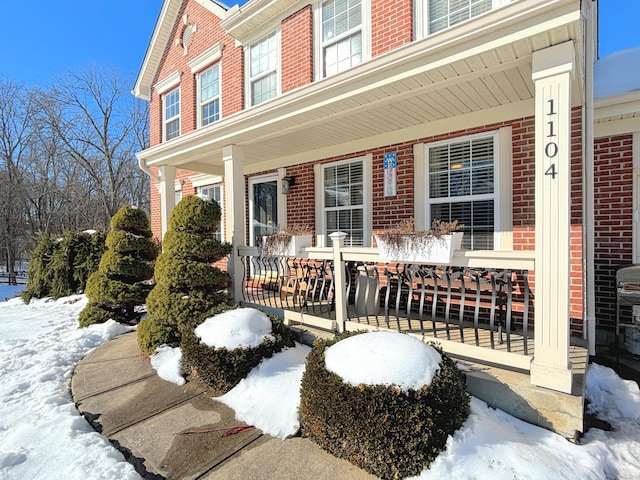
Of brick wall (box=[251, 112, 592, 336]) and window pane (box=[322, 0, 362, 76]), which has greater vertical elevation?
window pane (box=[322, 0, 362, 76])

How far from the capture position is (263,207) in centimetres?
764

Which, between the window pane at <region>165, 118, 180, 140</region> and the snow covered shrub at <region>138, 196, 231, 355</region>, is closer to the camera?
the snow covered shrub at <region>138, 196, 231, 355</region>

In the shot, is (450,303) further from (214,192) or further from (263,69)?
(214,192)

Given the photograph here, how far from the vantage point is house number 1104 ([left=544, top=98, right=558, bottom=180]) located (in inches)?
106

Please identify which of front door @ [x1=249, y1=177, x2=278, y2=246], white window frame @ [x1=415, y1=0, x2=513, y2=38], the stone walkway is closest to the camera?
the stone walkway

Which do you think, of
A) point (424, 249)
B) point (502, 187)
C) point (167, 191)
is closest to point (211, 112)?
point (167, 191)

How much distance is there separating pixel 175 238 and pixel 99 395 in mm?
2053

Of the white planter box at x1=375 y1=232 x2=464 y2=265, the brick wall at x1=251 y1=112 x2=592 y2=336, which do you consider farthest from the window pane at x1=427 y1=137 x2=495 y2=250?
the white planter box at x1=375 y1=232 x2=464 y2=265

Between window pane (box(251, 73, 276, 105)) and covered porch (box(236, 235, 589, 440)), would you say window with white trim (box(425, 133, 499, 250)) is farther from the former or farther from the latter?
window pane (box(251, 73, 276, 105))

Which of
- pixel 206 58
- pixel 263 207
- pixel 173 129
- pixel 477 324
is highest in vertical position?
pixel 206 58

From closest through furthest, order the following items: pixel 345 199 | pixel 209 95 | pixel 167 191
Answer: pixel 345 199 → pixel 167 191 → pixel 209 95

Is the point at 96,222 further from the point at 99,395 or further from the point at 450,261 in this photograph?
the point at 450,261

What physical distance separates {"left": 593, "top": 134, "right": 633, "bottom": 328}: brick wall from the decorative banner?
8.23ft

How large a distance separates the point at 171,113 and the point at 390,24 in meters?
6.77
